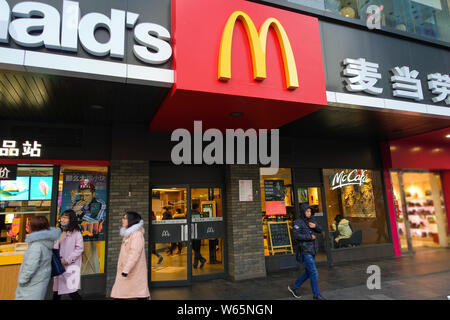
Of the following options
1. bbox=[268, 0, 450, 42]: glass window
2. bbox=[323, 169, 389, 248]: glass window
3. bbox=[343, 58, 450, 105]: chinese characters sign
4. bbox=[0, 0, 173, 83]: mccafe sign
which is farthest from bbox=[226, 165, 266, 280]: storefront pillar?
bbox=[268, 0, 450, 42]: glass window

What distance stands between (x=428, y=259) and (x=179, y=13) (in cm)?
914

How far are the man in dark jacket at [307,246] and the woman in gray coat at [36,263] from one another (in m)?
3.80

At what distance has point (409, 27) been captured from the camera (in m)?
7.11

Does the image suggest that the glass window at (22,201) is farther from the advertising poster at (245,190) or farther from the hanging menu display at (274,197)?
the hanging menu display at (274,197)

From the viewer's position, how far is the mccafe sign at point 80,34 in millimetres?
3816

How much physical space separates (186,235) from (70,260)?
2.48 m

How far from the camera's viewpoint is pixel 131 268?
3930 mm

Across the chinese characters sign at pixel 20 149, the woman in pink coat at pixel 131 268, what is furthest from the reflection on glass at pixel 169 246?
the chinese characters sign at pixel 20 149

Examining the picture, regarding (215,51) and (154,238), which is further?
(154,238)

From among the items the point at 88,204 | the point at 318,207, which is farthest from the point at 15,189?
the point at 318,207

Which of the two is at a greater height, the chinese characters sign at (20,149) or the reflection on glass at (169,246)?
the chinese characters sign at (20,149)

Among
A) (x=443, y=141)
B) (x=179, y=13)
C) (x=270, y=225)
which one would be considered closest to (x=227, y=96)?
(x=179, y=13)

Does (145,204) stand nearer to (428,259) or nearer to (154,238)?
(154,238)

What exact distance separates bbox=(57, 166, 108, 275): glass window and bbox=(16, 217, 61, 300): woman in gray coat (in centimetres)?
231
